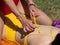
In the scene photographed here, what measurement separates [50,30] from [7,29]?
18.4 inches

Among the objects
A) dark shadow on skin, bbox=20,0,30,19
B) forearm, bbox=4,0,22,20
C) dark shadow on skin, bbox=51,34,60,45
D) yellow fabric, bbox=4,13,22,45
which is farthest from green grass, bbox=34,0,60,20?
dark shadow on skin, bbox=51,34,60,45

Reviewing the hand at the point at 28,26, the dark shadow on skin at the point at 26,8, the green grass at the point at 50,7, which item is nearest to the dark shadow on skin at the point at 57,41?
the hand at the point at 28,26

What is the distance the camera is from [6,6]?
2684 millimetres

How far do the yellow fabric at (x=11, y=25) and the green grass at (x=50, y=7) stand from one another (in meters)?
1.03

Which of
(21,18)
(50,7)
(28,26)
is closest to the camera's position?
(28,26)

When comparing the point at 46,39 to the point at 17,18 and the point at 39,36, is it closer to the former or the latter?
the point at 39,36

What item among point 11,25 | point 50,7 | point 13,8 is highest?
point 13,8

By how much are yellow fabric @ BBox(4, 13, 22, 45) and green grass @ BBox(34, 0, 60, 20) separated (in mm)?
1031

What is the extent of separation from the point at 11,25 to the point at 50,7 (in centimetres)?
133

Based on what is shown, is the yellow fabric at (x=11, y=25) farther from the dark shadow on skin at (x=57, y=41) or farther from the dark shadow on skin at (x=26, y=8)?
the dark shadow on skin at (x=57, y=41)

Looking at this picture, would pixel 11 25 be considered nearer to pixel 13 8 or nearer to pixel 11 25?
pixel 11 25

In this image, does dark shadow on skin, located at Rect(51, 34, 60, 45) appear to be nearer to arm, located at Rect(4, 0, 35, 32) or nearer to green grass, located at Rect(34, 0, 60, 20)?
arm, located at Rect(4, 0, 35, 32)

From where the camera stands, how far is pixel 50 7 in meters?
3.89

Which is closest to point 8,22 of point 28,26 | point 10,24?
point 10,24
